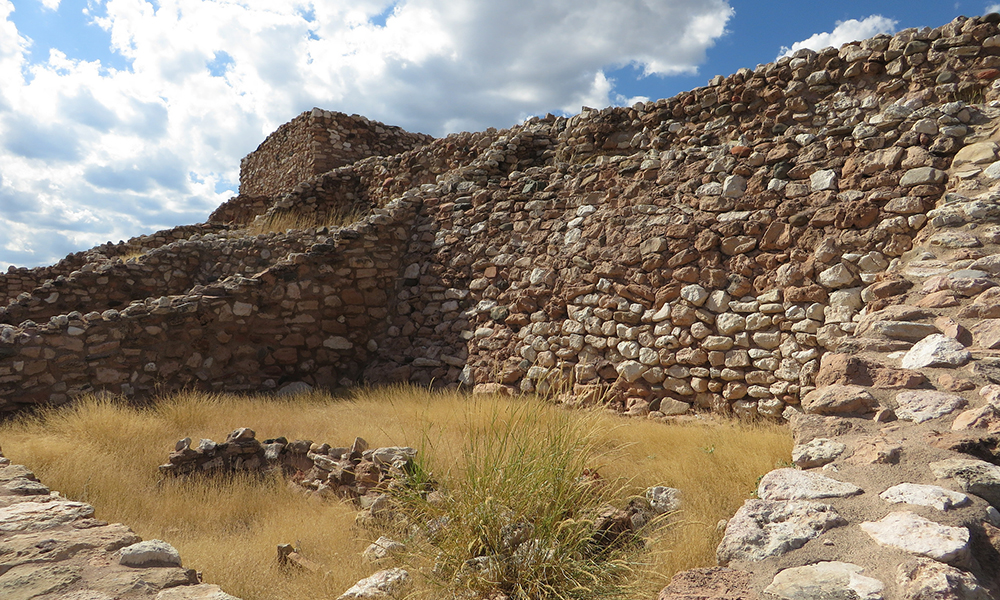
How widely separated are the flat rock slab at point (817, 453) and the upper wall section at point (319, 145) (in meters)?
13.4

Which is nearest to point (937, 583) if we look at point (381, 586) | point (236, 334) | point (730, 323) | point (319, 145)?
point (381, 586)

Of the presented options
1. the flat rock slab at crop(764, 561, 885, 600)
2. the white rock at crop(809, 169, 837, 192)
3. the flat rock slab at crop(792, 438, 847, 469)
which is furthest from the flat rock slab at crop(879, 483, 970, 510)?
the white rock at crop(809, 169, 837, 192)

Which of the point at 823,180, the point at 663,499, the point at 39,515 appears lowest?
the point at 663,499

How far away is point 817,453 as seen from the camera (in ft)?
9.15

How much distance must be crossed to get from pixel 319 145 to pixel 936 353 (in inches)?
535

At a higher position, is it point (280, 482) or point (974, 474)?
point (974, 474)

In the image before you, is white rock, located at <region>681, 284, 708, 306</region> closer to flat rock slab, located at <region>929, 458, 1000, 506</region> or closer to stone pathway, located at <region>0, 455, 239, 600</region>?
flat rock slab, located at <region>929, 458, 1000, 506</region>

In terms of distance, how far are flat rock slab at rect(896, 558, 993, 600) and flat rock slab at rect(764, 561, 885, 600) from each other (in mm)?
74

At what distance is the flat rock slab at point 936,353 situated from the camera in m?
3.17

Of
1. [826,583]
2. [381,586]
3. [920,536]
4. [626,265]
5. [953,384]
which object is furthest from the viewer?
[626,265]

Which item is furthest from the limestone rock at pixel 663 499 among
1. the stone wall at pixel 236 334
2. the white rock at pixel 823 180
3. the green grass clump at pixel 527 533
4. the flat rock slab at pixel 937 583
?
the stone wall at pixel 236 334

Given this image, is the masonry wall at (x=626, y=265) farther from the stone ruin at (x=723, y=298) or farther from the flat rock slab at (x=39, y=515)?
the flat rock slab at (x=39, y=515)

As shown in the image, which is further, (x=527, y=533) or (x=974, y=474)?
(x=527, y=533)

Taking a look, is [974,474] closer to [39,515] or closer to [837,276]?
[837,276]
